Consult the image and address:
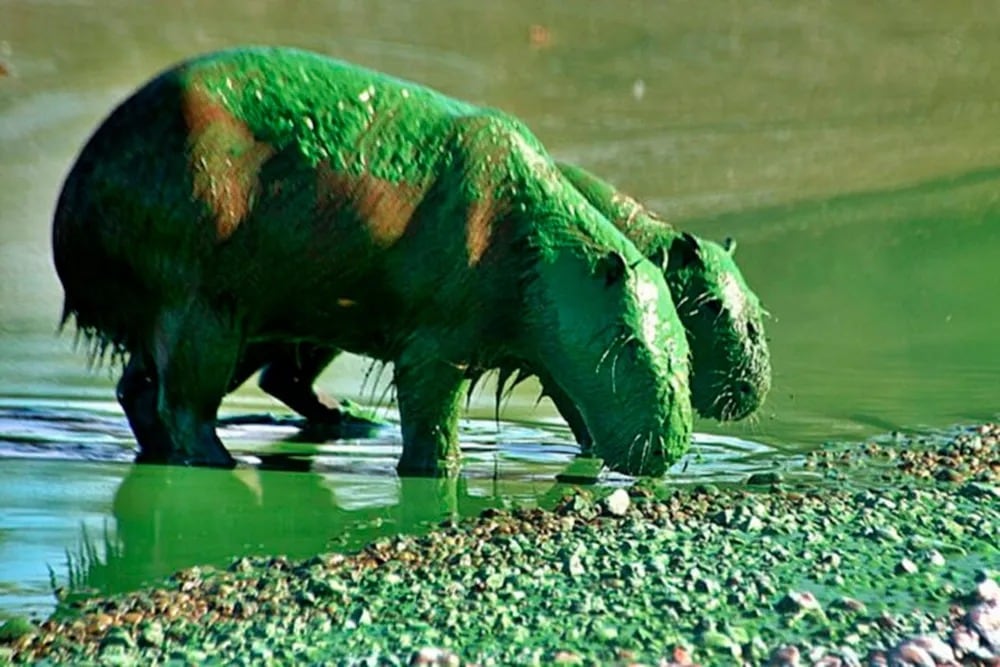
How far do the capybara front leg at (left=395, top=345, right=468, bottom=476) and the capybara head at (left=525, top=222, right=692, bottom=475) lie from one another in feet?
1.59

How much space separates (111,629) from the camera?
20.5 feet

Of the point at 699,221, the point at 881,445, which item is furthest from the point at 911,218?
the point at 881,445

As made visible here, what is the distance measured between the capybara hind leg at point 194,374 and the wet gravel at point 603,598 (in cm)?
177

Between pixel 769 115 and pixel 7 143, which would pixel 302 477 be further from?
pixel 769 115

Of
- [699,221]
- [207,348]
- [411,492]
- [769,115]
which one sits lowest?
[411,492]

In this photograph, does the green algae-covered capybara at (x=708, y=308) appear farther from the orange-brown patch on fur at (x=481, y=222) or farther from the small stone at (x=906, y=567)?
the small stone at (x=906, y=567)

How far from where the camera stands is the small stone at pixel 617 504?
8273 millimetres

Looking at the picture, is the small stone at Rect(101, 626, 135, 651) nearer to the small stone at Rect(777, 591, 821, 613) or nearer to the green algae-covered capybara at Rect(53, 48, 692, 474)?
the small stone at Rect(777, 591, 821, 613)

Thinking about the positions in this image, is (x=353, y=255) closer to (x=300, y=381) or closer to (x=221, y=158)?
(x=221, y=158)

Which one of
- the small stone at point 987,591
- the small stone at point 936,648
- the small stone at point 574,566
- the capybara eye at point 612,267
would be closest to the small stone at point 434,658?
the small stone at point 574,566

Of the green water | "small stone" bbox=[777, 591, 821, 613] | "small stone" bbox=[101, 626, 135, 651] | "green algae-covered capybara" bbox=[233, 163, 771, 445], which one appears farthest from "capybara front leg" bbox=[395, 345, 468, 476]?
"small stone" bbox=[101, 626, 135, 651]

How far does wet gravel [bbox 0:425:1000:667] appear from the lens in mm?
6203

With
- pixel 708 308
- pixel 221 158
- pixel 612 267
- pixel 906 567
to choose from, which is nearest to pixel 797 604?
pixel 906 567

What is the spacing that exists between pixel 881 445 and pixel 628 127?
7405 millimetres
